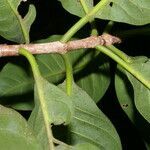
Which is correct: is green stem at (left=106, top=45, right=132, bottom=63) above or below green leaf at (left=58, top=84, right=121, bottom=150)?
above

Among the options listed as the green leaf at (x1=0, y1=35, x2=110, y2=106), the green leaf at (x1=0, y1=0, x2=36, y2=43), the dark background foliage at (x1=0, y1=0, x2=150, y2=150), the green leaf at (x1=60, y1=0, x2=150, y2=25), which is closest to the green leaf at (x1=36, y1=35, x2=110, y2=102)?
the green leaf at (x1=0, y1=35, x2=110, y2=106)

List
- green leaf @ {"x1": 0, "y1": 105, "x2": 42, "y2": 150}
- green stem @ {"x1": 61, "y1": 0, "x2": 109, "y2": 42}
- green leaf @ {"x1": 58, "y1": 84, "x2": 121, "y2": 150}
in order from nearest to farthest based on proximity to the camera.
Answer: green leaf @ {"x1": 0, "y1": 105, "x2": 42, "y2": 150} → green stem @ {"x1": 61, "y1": 0, "x2": 109, "y2": 42} → green leaf @ {"x1": 58, "y1": 84, "x2": 121, "y2": 150}

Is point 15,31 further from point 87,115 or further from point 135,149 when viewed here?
point 135,149

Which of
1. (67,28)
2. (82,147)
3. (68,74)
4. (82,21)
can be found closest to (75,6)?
(82,21)

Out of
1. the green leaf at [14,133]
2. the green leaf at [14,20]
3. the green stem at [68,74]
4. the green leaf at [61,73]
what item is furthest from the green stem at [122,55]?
the green leaf at [61,73]

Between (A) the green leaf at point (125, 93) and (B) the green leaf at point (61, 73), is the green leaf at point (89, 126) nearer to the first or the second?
(A) the green leaf at point (125, 93)

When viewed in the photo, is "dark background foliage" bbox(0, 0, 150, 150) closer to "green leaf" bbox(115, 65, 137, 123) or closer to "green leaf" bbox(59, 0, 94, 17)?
"green leaf" bbox(115, 65, 137, 123)
